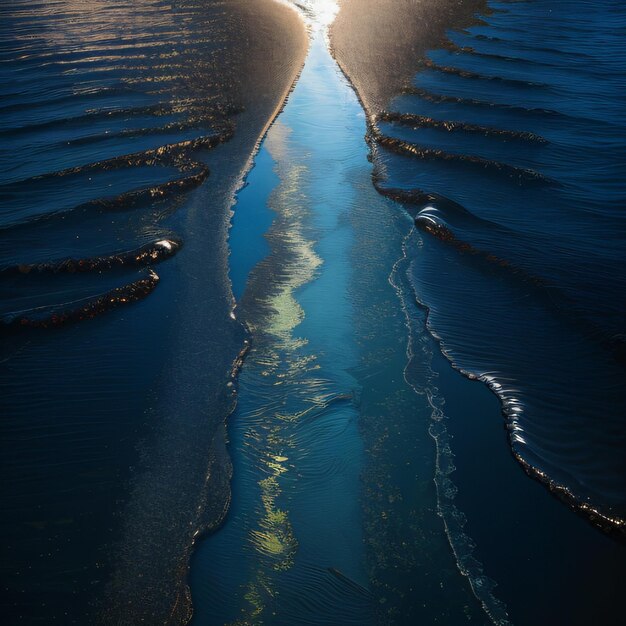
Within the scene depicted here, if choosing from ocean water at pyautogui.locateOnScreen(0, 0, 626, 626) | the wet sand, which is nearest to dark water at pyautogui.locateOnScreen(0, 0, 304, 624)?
ocean water at pyautogui.locateOnScreen(0, 0, 626, 626)

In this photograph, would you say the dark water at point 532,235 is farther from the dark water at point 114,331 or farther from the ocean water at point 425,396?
the dark water at point 114,331

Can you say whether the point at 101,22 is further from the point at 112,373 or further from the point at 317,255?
the point at 112,373

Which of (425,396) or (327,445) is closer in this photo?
(327,445)

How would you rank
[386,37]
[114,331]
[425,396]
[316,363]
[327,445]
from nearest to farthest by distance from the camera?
[327,445]
[425,396]
[316,363]
[114,331]
[386,37]

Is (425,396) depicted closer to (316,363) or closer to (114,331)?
(316,363)

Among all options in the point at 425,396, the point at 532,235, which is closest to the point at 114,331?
the point at 425,396

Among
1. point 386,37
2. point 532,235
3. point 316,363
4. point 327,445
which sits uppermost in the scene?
point 386,37

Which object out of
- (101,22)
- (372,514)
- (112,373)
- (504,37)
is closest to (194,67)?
(101,22)
